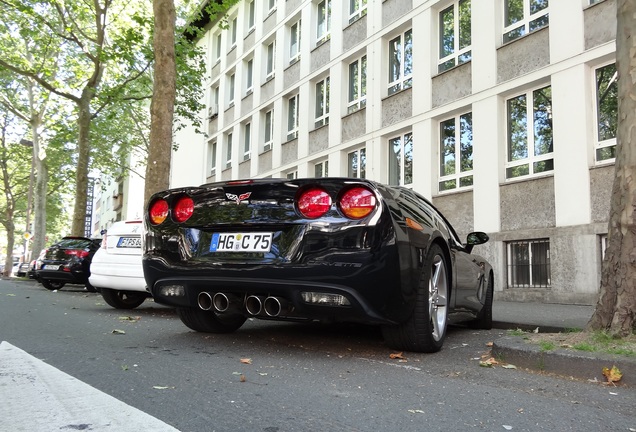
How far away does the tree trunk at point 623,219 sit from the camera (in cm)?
411

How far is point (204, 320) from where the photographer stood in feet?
16.8

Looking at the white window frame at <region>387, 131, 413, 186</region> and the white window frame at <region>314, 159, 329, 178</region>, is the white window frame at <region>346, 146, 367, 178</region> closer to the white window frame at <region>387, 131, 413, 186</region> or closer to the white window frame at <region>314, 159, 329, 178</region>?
the white window frame at <region>387, 131, 413, 186</region>

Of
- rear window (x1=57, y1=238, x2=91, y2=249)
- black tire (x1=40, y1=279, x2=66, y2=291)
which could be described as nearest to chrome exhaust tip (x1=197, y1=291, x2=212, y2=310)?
rear window (x1=57, y1=238, x2=91, y2=249)

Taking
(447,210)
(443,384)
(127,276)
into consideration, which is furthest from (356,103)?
(443,384)

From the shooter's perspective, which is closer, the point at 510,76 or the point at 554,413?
the point at 554,413

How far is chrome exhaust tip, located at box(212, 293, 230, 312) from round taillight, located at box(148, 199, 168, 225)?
0.80 metres

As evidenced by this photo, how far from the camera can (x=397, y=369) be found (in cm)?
373

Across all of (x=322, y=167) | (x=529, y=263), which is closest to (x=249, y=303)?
(x=529, y=263)

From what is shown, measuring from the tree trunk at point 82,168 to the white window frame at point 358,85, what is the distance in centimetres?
1031

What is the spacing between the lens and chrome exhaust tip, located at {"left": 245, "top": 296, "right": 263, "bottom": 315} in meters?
4.09

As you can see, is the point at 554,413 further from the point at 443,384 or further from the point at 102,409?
the point at 102,409

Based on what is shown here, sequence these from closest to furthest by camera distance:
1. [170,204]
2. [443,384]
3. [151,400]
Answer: [151,400] → [443,384] → [170,204]

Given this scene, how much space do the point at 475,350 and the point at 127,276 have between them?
478 centimetres

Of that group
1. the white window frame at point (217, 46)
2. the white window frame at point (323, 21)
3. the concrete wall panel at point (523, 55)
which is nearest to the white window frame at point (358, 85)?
the white window frame at point (323, 21)
